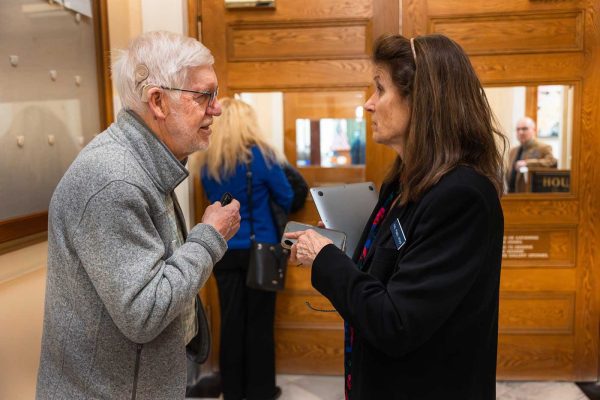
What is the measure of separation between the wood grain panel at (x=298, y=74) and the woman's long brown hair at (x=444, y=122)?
1826 millimetres

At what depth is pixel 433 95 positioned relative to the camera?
130cm

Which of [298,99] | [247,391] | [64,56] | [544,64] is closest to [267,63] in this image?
[298,99]

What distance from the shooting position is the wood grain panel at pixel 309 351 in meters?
3.34

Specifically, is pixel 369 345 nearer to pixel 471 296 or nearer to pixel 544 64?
pixel 471 296

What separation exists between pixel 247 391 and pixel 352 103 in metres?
1.70

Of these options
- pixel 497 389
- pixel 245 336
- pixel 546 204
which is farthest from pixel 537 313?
pixel 245 336

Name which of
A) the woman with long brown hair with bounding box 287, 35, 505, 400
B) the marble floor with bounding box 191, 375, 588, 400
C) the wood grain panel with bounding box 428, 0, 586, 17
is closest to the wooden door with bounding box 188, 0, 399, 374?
the wood grain panel with bounding box 428, 0, 586, 17

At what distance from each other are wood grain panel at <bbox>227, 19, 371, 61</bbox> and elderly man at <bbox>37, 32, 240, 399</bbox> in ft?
5.89

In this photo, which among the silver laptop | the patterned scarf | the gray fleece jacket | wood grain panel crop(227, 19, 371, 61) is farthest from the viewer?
wood grain panel crop(227, 19, 371, 61)

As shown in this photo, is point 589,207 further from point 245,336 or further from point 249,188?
point 245,336

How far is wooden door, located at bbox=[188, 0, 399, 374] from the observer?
311 centimetres

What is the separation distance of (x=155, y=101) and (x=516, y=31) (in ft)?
7.82

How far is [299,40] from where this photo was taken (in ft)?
10.3

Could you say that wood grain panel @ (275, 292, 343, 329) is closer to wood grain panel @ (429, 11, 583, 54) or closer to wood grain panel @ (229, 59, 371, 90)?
wood grain panel @ (229, 59, 371, 90)
